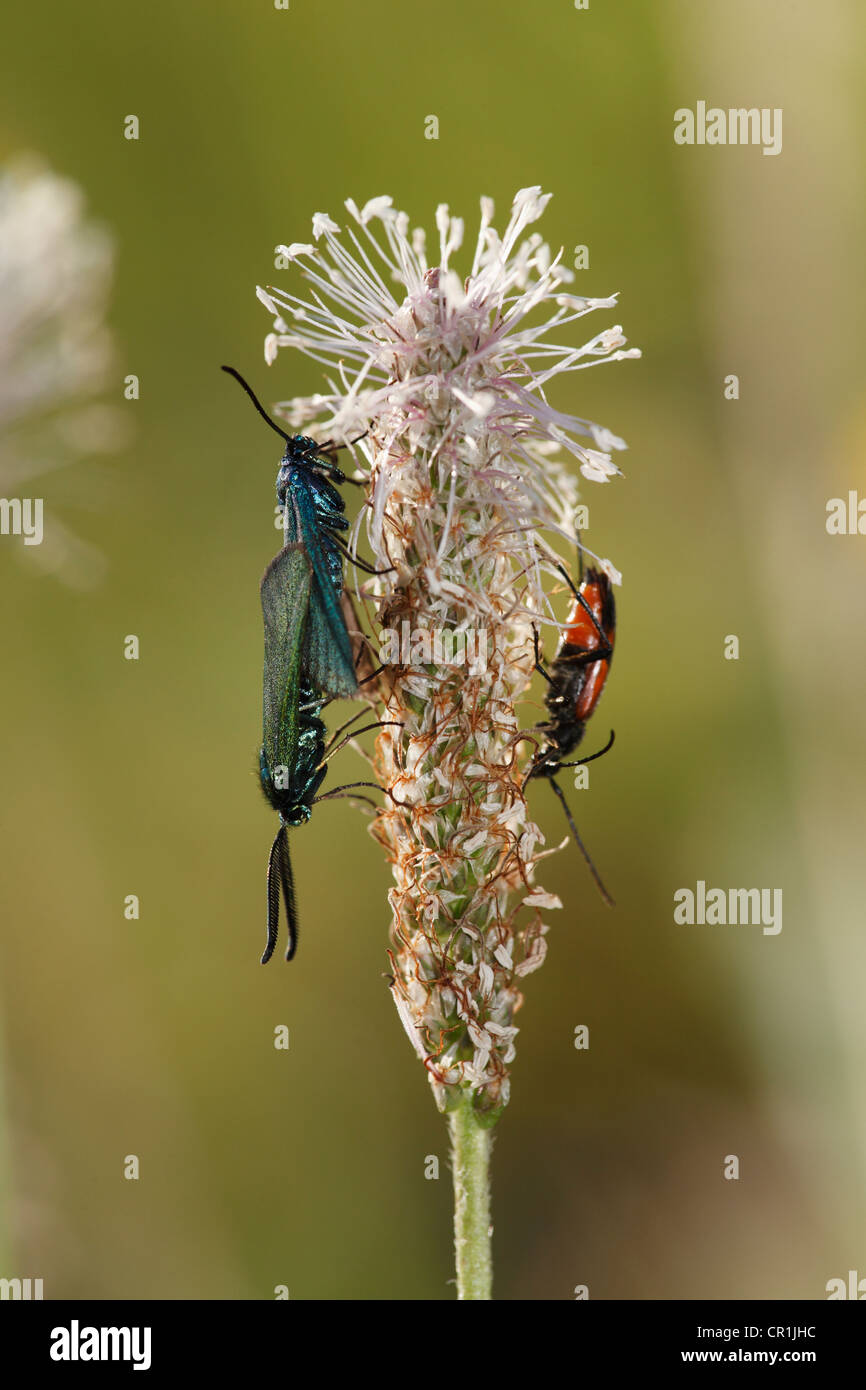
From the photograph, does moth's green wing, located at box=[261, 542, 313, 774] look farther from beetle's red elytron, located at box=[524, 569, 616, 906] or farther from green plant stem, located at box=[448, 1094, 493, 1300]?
green plant stem, located at box=[448, 1094, 493, 1300]

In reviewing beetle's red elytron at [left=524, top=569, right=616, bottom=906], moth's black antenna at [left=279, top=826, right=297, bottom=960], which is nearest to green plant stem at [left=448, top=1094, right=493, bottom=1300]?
moth's black antenna at [left=279, top=826, right=297, bottom=960]

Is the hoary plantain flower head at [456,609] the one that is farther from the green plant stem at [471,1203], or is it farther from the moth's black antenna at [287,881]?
the moth's black antenna at [287,881]

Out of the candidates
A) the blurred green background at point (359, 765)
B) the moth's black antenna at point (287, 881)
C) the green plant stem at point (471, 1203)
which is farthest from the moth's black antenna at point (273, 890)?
the blurred green background at point (359, 765)

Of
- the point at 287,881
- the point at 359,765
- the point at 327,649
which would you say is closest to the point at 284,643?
the point at 327,649

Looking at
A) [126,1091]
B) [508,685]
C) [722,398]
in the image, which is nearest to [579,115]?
[722,398]

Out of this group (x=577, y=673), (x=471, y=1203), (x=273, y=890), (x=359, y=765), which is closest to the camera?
(x=471, y=1203)

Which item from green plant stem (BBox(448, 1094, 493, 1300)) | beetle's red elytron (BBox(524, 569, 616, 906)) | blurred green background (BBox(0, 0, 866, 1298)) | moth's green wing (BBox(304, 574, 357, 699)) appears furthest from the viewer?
blurred green background (BBox(0, 0, 866, 1298))

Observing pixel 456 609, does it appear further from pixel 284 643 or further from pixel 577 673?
pixel 577 673
